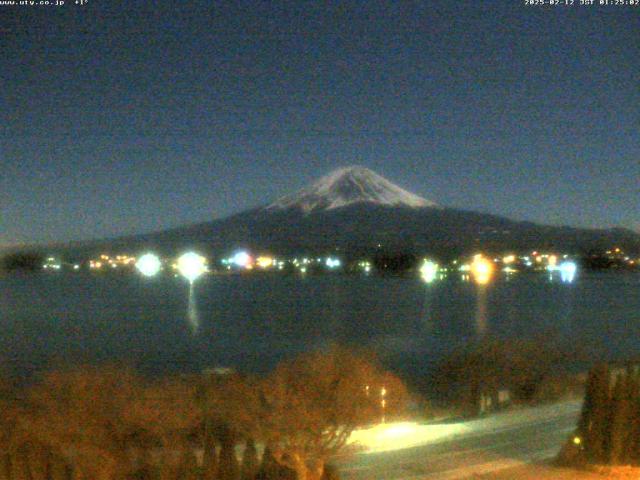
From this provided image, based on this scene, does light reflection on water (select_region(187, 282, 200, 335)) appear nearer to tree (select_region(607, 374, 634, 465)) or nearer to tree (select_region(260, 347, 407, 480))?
tree (select_region(607, 374, 634, 465))

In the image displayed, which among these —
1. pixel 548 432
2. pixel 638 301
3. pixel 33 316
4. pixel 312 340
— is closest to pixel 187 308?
pixel 33 316

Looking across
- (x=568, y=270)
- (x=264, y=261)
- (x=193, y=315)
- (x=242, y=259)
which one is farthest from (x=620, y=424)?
(x=242, y=259)

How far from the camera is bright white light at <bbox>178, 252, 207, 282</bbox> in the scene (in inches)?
3233

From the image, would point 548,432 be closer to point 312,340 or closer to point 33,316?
point 312,340

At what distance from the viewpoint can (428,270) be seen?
74250 millimetres

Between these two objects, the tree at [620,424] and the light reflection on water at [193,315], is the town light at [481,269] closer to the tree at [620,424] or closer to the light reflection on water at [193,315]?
the light reflection on water at [193,315]

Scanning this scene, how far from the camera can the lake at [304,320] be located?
31.6m

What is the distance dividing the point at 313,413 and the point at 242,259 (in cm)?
7307

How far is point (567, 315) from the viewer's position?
4722 cm

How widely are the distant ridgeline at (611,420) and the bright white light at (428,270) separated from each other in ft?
214

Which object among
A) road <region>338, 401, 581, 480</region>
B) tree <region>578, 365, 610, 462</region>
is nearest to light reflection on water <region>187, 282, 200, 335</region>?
road <region>338, 401, 581, 480</region>

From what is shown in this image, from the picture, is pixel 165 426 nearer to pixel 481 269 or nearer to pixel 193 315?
pixel 193 315

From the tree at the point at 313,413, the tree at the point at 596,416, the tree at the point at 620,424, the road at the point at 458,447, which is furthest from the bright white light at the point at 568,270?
the tree at the point at 313,413

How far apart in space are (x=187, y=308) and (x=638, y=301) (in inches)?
1053
